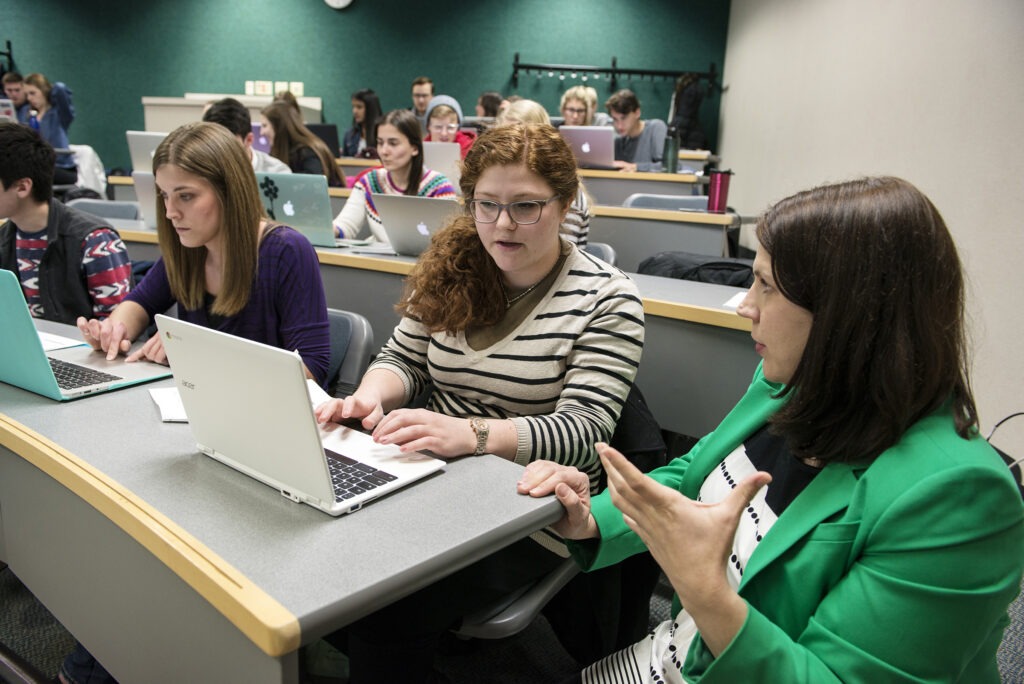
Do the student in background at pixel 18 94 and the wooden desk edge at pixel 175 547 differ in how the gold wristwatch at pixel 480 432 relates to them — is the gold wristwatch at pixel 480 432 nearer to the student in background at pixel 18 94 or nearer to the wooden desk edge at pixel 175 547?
the wooden desk edge at pixel 175 547

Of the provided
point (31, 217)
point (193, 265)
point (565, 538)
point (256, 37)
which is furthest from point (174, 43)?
point (565, 538)

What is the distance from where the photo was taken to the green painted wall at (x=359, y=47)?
7.88 metres

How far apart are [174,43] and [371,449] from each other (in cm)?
852

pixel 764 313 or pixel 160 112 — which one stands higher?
pixel 160 112

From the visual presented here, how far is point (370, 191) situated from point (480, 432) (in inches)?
92.2

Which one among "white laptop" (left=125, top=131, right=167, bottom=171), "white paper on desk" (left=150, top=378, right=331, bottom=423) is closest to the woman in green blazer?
"white paper on desk" (left=150, top=378, right=331, bottom=423)

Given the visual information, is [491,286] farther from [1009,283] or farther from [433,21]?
[433,21]

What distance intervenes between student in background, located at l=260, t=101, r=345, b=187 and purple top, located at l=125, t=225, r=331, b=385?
2764mm

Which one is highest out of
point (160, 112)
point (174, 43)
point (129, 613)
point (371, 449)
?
point (174, 43)

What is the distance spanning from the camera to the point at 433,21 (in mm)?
8070

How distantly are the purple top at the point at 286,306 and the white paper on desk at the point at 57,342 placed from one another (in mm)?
278

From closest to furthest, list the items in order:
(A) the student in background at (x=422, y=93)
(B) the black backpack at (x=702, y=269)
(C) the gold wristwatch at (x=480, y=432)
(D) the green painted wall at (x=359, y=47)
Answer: (C) the gold wristwatch at (x=480, y=432), (B) the black backpack at (x=702, y=269), (A) the student in background at (x=422, y=93), (D) the green painted wall at (x=359, y=47)

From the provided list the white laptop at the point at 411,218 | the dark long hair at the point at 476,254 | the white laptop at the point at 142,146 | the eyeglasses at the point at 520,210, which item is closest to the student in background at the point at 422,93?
the white laptop at the point at 142,146

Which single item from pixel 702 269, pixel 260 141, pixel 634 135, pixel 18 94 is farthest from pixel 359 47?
pixel 702 269
